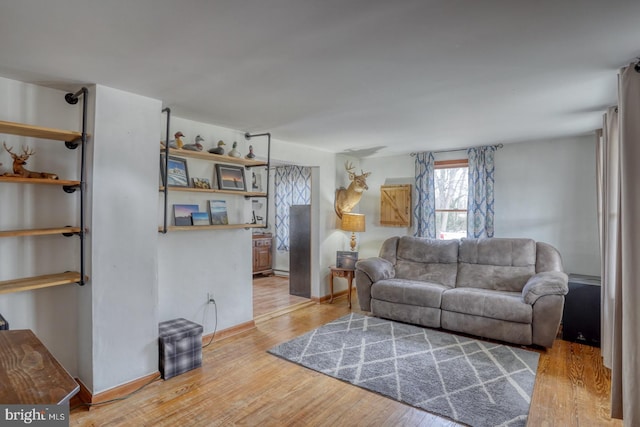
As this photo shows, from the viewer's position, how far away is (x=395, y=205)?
5570mm

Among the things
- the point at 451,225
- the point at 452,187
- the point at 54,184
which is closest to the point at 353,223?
the point at 451,225

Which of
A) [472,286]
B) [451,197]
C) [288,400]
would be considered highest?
[451,197]

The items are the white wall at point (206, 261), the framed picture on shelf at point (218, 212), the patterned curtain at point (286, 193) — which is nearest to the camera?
the white wall at point (206, 261)

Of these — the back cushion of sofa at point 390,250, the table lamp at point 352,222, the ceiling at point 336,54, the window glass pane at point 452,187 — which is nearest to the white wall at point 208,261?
the ceiling at point 336,54

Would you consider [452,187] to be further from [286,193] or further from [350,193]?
[286,193]

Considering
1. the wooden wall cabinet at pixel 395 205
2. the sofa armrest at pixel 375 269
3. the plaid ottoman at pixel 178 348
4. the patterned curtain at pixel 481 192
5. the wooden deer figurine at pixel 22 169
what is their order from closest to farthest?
1. the wooden deer figurine at pixel 22 169
2. the plaid ottoman at pixel 178 348
3. the sofa armrest at pixel 375 269
4. the patterned curtain at pixel 481 192
5. the wooden wall cabinet at pixel 395 205

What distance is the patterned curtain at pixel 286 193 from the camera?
22.4 ft

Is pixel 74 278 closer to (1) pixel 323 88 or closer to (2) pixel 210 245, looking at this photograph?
(2) pixel 210 245

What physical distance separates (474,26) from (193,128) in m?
2.74

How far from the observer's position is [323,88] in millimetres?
2576

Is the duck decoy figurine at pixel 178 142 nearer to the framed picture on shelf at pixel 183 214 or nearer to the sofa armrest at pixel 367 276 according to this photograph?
the framed picture on shelf at pixel 183 214

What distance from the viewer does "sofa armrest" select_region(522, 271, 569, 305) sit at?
3.38m

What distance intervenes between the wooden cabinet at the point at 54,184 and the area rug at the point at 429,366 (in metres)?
1.89

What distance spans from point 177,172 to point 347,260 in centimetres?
273
